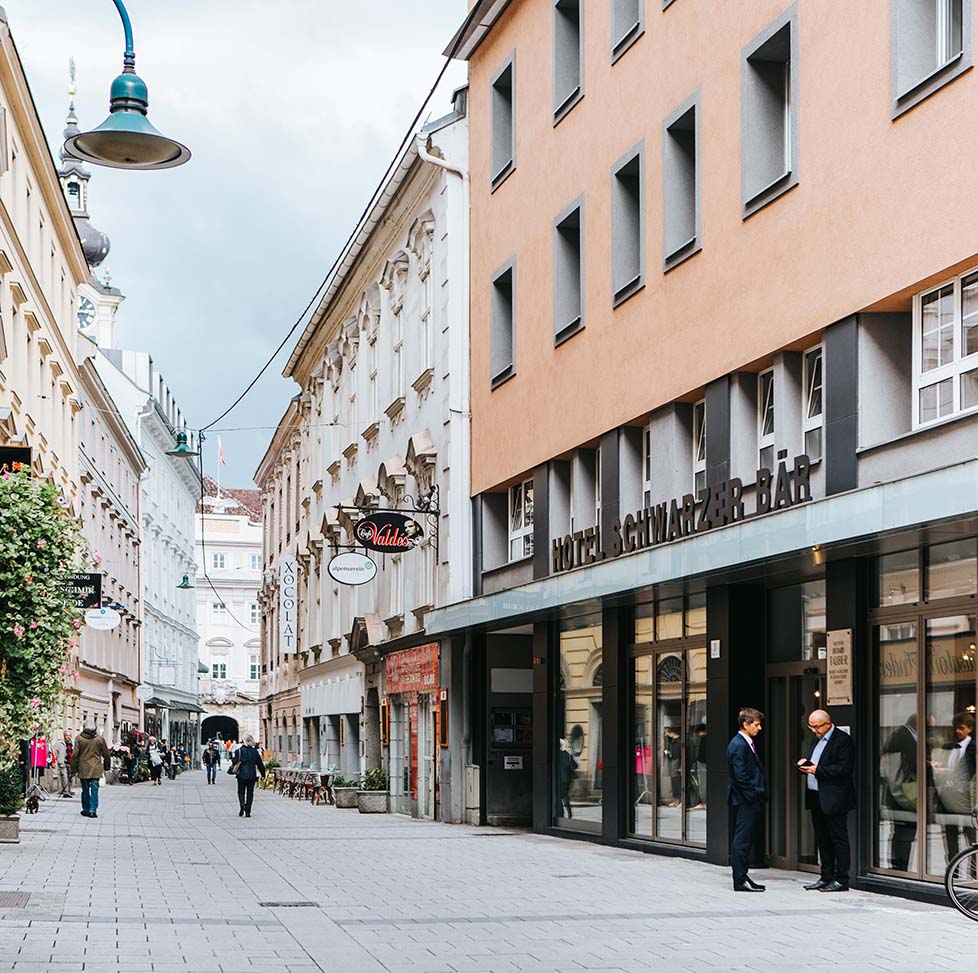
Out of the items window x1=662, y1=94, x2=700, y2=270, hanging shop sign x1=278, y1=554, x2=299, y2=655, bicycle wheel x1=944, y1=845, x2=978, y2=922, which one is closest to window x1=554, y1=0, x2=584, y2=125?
window x1=662, y1=94, x2=700, y2=270

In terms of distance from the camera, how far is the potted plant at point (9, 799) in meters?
21.8

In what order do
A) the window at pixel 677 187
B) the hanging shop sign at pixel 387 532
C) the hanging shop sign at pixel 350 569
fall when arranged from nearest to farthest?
the window at pixel 677 187 → the hanging shop sign at pixel 387 532 → the hanging shop sign at pixel 350 569

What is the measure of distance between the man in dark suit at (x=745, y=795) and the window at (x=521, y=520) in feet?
33.1

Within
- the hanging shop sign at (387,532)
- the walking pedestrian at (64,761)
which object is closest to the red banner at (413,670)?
the hanging shop sign at (387,532)

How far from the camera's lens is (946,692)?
14625 mm

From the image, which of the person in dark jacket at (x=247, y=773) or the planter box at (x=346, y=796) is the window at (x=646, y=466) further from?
the planter box at (x=346, y=796)

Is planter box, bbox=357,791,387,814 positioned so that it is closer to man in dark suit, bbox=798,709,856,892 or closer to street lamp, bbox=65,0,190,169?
man in dark suit, bbox=798,709,856,892

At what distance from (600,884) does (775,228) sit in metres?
6.79

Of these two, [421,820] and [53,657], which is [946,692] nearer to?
[53,657]

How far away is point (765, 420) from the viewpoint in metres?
18.1

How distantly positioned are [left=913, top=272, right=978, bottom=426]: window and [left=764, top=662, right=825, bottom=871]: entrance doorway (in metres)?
3.50

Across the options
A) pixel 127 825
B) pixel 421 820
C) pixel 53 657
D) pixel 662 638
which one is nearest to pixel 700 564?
pixel 662 638

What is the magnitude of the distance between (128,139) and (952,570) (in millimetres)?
8147

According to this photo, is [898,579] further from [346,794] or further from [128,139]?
[346,794]
